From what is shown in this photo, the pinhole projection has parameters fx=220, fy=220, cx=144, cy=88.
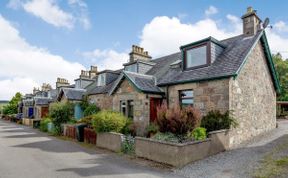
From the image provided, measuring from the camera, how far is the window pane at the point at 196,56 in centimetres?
1427

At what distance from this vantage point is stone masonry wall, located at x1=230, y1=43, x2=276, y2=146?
40.4 ft

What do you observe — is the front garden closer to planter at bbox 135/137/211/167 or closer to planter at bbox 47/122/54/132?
planter at bbox 135/137/211/167

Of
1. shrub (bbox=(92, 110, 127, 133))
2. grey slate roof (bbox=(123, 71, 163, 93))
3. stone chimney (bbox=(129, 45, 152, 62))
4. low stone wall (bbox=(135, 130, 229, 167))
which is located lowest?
low stone wall (bbox=(135, 130, 229, 167))

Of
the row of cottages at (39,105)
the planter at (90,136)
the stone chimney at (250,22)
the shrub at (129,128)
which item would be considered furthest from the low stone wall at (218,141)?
the row of cottages at (39,105)

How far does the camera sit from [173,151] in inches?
351

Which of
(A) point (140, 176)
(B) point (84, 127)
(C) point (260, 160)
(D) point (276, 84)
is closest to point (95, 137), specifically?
(B) point (84, 127)

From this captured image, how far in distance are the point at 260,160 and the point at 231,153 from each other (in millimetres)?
1583

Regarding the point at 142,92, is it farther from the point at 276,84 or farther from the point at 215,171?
the point at 276,84

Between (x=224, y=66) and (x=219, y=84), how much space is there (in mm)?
1230

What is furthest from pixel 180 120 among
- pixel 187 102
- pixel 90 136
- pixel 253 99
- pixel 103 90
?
pixel 103 90

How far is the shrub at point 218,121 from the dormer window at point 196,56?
3623mm

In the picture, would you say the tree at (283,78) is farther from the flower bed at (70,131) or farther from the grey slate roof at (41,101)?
the grey slate roof at (41,101)

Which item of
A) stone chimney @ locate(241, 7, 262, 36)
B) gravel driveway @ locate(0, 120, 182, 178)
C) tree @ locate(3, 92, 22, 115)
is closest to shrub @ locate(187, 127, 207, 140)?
gravel driveway @ locate(0, 120, 182, 178)

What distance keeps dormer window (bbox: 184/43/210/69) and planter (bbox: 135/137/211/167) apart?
19.5 feet
